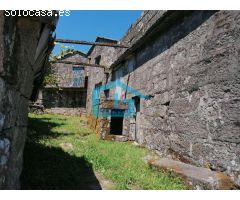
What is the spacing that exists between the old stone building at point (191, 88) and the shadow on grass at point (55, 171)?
203cm

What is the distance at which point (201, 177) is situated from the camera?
412cm

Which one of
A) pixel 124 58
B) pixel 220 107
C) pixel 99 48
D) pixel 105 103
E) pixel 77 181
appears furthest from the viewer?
pixel 99 48

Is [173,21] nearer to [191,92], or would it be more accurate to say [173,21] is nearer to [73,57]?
[191,92]

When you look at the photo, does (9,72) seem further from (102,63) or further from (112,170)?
(102,63)

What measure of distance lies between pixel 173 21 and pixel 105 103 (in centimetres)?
416

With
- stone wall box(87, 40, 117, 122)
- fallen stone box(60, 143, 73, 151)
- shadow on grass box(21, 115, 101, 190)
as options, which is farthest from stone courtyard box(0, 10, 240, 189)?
stone wall box(87, 40, 117, 122)

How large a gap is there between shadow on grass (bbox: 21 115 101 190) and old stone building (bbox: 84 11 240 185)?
6.65 feet

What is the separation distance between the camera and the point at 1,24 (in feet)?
5.66

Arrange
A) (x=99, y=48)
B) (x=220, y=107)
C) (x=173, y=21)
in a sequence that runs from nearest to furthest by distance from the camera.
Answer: (x=220, y=107) → (x=173, y=21) → (x=99, y=48)

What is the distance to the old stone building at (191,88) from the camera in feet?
14.5

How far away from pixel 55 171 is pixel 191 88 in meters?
3.06

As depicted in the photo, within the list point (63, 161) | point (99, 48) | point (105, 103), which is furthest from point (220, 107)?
point (99, 48)

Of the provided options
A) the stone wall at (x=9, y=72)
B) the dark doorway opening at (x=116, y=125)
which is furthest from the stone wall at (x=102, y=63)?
the stone wall at (x=9, y=72)

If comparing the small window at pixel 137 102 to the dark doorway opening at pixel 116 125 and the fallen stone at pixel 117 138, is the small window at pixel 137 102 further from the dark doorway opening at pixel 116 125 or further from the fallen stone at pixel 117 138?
the dark doorway opening at pixel 116 125
